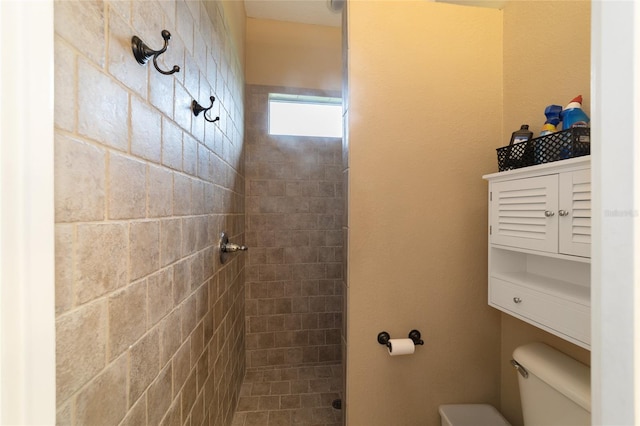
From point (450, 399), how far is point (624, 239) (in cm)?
124

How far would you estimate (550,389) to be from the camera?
2.93 ft

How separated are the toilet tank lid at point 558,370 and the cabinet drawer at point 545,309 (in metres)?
0.15

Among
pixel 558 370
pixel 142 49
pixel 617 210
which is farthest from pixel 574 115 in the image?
pixel 142 49

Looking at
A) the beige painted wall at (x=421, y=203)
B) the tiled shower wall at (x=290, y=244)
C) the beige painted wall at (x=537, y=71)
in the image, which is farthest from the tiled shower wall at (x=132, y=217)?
the beige painted wall at (x=537, y=71)

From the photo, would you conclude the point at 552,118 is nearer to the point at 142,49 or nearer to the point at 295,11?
the point at 142,49

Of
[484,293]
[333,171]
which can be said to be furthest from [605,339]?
[333,171]

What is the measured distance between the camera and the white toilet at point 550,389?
31.8 inches

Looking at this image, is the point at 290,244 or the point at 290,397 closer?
the point at 290,397

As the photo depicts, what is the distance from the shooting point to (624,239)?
1.12 ft

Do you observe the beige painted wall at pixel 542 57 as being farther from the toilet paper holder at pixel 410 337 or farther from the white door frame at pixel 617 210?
the toilet paper holder at pixel 410 337

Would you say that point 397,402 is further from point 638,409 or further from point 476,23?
point 476,23

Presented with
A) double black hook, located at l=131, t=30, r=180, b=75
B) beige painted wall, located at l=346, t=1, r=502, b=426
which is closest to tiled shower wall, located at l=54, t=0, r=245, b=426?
A: double black hook, located at l=131, t=30, r=180, b=75

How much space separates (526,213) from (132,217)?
4.10 ft

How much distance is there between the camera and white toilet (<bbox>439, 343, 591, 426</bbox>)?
0.81 metres
